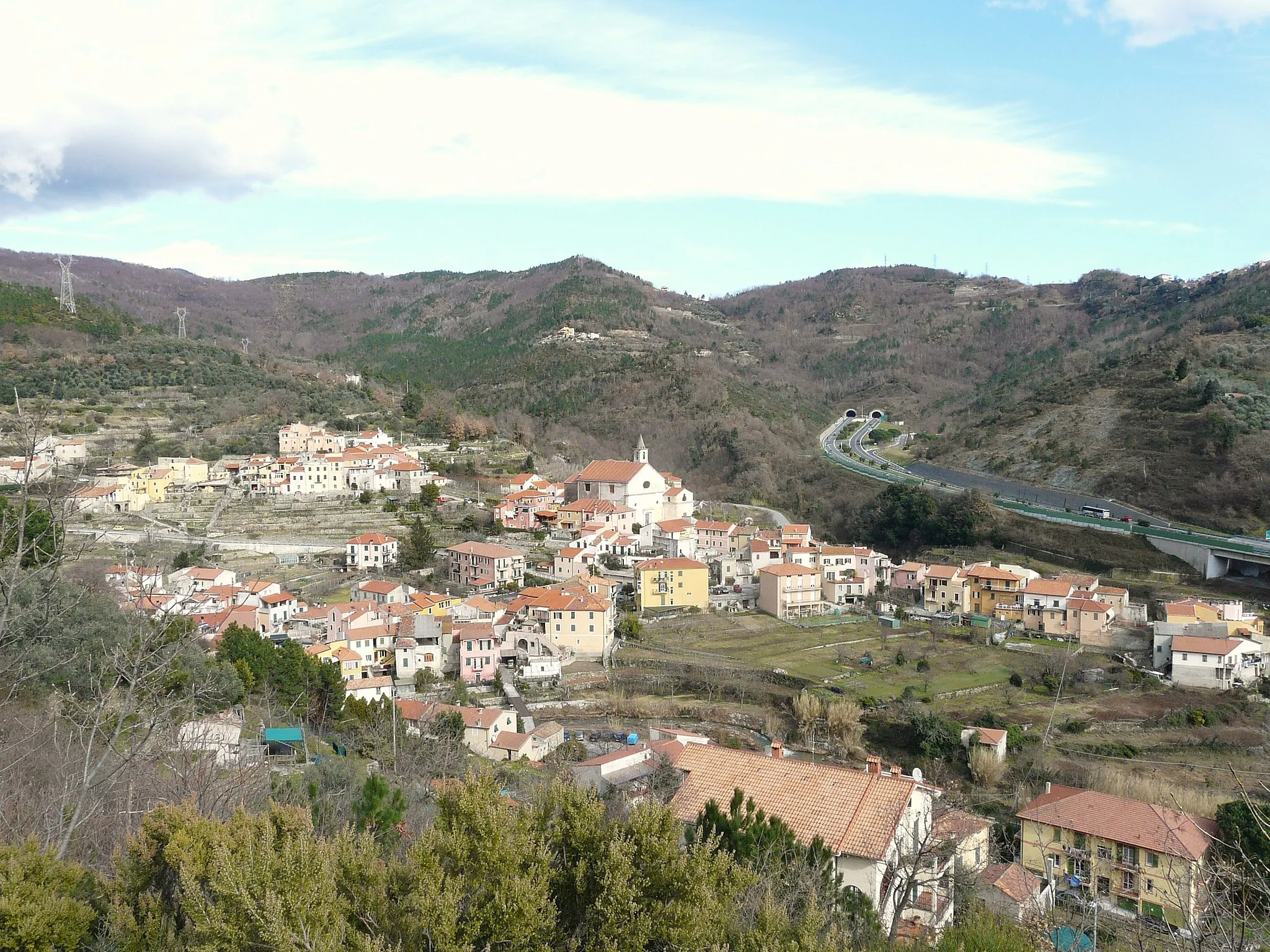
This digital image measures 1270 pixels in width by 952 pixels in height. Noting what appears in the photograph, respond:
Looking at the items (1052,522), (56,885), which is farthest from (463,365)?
(56,885)

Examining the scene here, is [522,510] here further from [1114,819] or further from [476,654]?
[1114,819]

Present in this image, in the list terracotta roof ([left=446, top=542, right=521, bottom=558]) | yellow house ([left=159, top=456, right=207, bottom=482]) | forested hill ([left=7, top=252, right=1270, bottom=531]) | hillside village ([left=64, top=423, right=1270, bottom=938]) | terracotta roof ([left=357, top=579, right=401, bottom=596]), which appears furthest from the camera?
forested hill ([left=7, top=252, right=1270, bottom=531])

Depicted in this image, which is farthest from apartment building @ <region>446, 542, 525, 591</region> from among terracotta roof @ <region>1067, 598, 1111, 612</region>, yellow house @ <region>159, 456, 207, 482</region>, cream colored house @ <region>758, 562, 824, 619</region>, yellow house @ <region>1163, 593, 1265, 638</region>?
yellow house @ <region>1163, 593, 1265, 638</region>

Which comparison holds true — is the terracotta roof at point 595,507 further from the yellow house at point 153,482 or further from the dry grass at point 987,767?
the dry grass at point 987,767

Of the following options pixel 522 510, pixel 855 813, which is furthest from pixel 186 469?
pixel 855 813

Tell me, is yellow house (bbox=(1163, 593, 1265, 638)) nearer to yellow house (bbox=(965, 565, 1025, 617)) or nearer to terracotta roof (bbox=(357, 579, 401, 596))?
yellow house (bbox=(965, 565, 1025, 617))

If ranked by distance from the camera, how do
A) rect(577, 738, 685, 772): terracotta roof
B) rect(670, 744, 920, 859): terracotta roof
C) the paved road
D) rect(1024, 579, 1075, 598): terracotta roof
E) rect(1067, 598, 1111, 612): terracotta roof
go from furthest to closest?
the paved road → rect(1024, 579, 1075, 598): terracotta roof → rect(1067, 598, 1111, 612): terracotta roof → rect(577, 738, 685, 772): terracotta roof → rect(670, 744, 920, 859): terracotta roof
